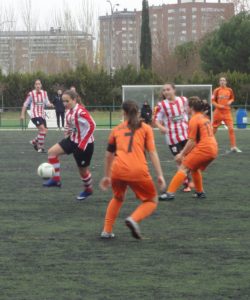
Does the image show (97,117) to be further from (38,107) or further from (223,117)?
(223,117)

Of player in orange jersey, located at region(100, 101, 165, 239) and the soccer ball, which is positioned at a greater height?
player in orange jersey, located at region(100, 101, 165, 239)

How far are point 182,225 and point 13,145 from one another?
638 inches

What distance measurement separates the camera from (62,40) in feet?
291

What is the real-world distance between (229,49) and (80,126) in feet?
156

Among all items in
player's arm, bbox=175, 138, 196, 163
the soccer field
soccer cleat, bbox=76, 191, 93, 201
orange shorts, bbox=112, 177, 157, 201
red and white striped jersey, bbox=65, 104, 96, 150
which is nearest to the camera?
the soccer field

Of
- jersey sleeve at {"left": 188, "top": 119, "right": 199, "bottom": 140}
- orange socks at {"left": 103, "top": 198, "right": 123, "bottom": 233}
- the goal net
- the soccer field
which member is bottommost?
the goal net

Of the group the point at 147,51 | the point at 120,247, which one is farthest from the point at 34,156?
the point at 147,51

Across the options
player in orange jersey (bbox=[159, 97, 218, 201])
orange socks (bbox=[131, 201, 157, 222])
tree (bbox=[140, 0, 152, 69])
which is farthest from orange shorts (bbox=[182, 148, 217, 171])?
tree (bbox=[140, 0, 152, 69])

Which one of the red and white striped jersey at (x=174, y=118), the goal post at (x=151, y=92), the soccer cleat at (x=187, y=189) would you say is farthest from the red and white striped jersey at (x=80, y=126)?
the goal post at (x=151, y=92)

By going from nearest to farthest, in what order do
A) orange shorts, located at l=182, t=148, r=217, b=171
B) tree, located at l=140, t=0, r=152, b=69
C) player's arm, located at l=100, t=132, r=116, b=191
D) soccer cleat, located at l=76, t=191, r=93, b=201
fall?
player's arm, located at l=100, t=132, r=116, b=191 < orange shorts, located at l=182, t=148, r=217, b=171 < soccer cleat, located at l=76, t=191, r=93, b=201 < tree, located at l=140, t=0, r=152, b=69

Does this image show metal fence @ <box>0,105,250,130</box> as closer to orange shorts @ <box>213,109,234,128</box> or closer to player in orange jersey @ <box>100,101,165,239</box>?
orange shorts @ <box>213,109,234,128</box>

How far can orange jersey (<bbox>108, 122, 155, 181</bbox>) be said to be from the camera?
7.95 m

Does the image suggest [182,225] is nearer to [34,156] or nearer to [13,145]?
[34,156]

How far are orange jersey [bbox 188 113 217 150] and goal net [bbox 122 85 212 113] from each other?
28454 millimetres
